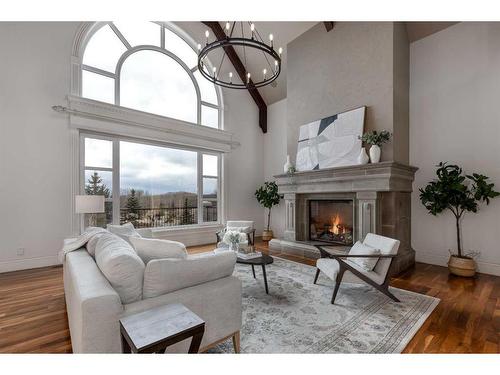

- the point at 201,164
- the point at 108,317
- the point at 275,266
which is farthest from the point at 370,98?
the point at 108,317

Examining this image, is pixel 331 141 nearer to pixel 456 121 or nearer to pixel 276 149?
pixel 456 121

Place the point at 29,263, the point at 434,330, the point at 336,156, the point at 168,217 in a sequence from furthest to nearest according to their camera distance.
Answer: the point at 168,217 < the point at 336,156 < the point at 29,263 < the point at 434,330

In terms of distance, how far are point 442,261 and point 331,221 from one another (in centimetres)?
203

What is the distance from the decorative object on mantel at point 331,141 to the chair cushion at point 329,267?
2188mm

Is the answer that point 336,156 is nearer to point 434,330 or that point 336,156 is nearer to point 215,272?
point 434,330

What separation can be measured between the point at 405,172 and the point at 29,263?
22.2 feet

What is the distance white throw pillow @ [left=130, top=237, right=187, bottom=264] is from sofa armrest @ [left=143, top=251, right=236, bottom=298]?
0.15 meters

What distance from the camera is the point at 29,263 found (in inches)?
160

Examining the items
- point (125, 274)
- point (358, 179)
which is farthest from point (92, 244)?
point (358, 179)

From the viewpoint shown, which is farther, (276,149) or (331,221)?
(276,149)

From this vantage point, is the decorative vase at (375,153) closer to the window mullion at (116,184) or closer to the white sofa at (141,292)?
the white sofa at (141,292)

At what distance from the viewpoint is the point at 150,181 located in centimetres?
555

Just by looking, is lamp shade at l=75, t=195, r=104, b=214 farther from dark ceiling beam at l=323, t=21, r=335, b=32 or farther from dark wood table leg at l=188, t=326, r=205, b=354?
dark ceiling beam at l=323, t=21, r=335, b=32

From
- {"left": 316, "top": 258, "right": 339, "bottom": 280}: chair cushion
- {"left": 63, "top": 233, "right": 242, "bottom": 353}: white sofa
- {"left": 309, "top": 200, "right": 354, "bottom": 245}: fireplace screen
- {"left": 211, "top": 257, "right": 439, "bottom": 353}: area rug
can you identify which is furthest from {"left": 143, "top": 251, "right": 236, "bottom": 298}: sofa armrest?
{"left": 309, "top": 200, "right": 354, "bottom": 245}: fireplace screen
